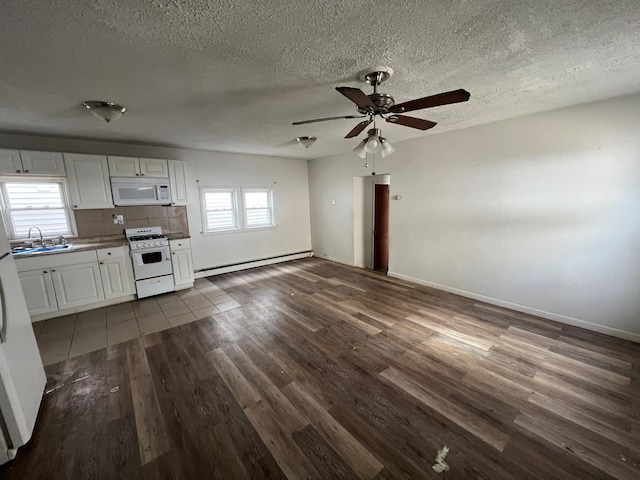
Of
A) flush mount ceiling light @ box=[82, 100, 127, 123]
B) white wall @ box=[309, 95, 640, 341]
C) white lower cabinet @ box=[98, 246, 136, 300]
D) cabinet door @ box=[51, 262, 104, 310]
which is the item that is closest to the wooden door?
white wall @ box=[309, 95, 640, 341]

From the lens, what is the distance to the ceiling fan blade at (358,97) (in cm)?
158

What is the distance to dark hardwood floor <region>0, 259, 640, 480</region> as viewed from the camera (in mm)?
1563

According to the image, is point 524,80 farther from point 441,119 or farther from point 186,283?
point 186,283

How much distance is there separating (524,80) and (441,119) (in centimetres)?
110

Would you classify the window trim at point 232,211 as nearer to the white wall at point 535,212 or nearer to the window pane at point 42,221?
the window pane at point 42,221

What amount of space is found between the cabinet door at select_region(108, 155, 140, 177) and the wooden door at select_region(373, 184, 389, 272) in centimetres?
453

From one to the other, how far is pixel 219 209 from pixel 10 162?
9.41 ft

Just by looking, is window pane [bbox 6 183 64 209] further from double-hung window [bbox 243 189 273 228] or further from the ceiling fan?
the ceiling fan

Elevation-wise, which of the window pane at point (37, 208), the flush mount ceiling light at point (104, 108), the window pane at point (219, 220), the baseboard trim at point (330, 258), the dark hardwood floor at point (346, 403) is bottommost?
the dark hardwood floor at point (346, 403)

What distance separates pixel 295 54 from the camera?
1.69 metres

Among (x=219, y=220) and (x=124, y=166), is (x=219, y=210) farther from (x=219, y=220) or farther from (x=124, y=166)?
(x=124, y=166)

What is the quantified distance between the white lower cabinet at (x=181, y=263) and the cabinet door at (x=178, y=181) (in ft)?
2.56

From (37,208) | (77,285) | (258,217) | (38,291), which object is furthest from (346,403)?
(37,208)

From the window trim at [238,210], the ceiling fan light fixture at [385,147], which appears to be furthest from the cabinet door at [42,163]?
the ceiling fan light fixture at [385,147]
